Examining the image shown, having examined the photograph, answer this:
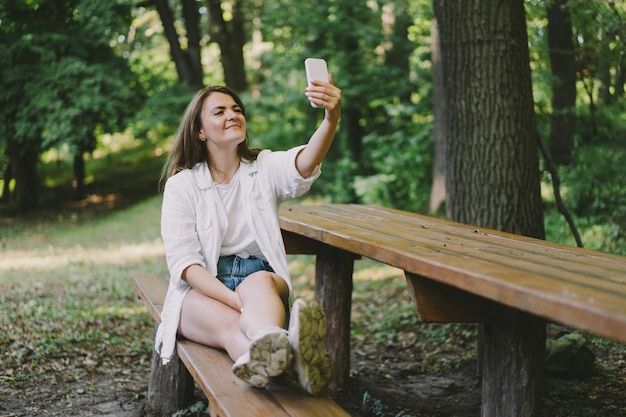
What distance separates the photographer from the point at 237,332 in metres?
2.77

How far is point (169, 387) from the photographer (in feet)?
13.1

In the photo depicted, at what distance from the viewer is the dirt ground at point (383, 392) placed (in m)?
3.84

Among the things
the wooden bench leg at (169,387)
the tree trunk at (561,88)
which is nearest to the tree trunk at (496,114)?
the wooden bench leg at (169,387)

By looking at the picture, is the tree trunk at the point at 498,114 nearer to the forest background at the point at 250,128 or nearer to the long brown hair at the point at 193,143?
the forest background at the point at 250,128

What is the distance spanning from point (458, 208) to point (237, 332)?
2.54 metres

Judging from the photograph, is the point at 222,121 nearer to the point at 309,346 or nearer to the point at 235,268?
the point at 235,268

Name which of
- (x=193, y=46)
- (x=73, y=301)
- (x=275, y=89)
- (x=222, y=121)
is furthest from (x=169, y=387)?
(x=193, y=46)

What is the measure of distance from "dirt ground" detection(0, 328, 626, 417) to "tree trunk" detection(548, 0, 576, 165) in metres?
4.98

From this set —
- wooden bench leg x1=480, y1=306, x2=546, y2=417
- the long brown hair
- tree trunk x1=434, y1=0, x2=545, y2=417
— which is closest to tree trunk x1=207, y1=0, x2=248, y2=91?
tree trunk x1=434, y1=0, x2=545, y2=417

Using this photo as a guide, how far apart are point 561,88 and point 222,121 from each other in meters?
7.57

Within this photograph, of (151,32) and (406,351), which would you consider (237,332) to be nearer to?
(406,351)

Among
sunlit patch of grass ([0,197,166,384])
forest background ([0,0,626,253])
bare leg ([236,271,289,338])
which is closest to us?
bare leg ([236,271,289,338])

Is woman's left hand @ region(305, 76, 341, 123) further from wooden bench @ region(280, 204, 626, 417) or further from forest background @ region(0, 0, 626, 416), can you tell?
forest background @ region(0, 0, 626, 416)

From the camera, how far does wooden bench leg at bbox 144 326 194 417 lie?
13.0ft
